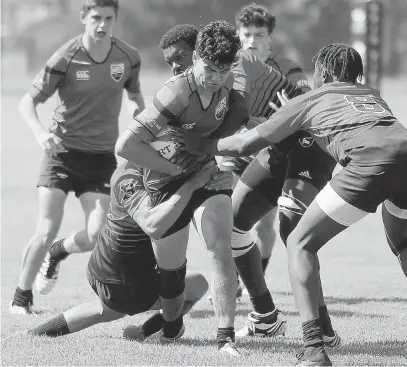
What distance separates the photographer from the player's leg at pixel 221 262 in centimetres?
562

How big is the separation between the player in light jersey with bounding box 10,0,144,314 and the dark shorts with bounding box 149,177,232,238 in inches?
72.9

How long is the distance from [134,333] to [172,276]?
562 mm

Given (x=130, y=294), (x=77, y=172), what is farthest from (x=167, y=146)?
(x=77, y=172)

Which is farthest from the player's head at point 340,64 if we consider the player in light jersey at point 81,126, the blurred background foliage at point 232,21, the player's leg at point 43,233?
the blurred background foliage at point 232,21

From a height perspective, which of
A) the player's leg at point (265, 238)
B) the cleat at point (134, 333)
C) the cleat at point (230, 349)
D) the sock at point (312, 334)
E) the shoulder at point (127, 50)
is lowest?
the player's leg at point (265, 238)

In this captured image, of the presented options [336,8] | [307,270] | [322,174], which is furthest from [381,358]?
[336,8]

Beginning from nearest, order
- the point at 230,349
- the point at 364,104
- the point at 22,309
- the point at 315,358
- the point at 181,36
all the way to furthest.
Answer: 1. the point at 315,358
2. the point at 364,104
3. the point at 230,349
4. the point at 181,36
5. the point at 22,309

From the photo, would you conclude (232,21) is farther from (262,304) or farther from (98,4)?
(262,304)

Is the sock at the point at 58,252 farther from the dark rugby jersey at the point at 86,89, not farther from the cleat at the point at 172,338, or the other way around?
the cleat at the point at 172,338

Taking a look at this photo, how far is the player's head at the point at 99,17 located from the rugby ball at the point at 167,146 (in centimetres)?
219

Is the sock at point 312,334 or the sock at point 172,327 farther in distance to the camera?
the sock at point 172,327

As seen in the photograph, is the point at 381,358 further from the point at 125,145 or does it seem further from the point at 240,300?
the point at 240,300

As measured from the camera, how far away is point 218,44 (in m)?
5.48

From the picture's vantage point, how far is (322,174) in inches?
253
